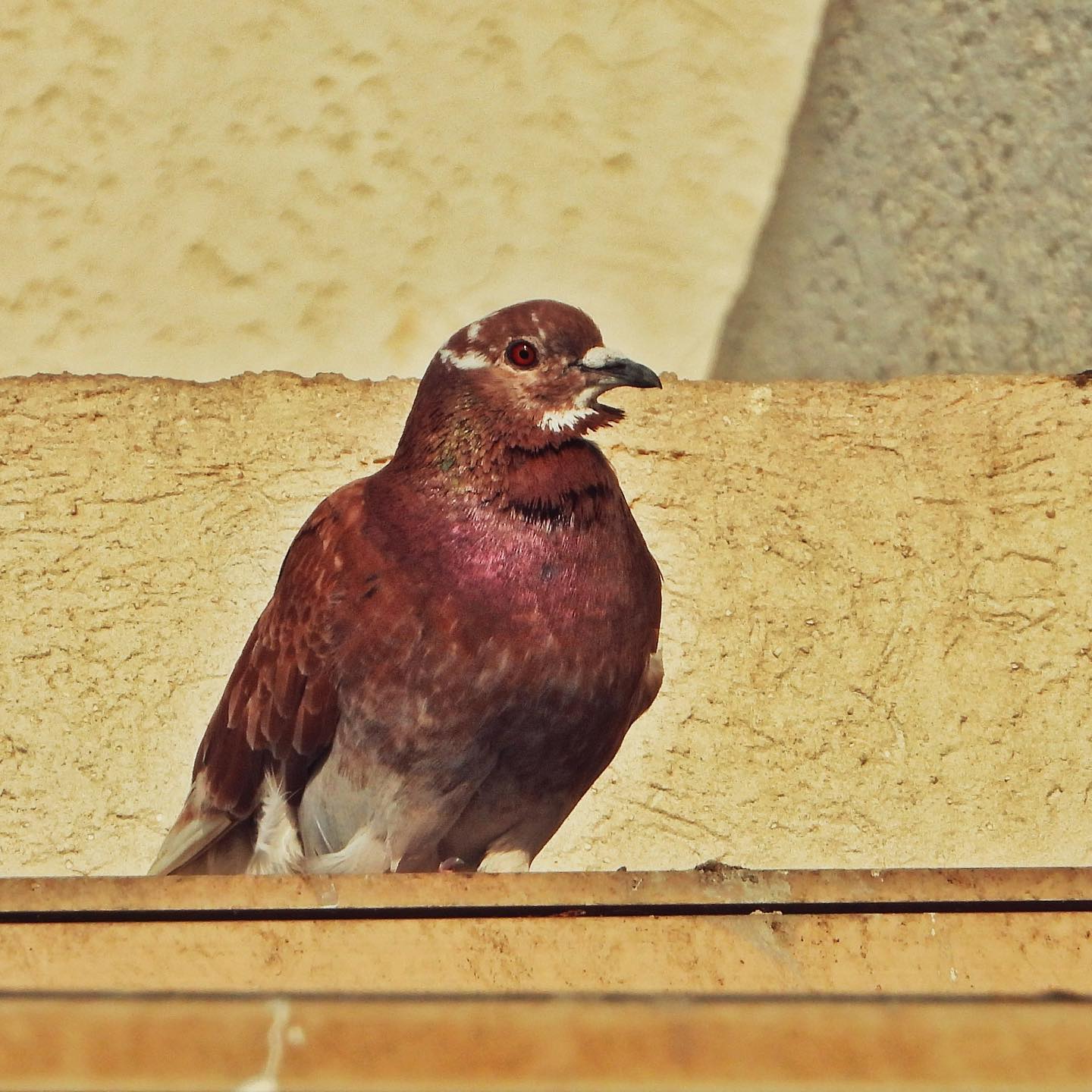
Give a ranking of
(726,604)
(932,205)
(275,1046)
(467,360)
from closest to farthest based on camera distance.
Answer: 1. (275,1046)
2. (467,360)
3. (726,604)
4. (932,205)

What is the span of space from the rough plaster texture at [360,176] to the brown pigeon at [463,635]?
Result: 130 cm

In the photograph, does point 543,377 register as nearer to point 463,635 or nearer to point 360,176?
point 463,635

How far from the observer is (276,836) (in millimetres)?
3447

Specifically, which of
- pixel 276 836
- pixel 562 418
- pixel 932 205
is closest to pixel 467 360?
pixel 562 418

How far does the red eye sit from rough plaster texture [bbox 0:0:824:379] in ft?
4.42

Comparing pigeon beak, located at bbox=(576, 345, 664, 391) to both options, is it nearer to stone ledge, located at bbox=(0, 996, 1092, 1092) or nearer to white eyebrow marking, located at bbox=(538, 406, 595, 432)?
white eyebrow marking, located at bbox=(538, 406, 595, 432)

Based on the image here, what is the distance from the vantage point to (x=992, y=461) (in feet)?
14.6

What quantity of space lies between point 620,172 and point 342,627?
2.03 meters

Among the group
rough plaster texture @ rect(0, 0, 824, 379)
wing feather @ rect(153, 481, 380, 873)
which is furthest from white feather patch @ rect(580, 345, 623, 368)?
rough plaster texture @ rect(0, 0, 824, 379)

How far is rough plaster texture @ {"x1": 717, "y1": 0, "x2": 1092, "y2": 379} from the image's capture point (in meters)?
4.58

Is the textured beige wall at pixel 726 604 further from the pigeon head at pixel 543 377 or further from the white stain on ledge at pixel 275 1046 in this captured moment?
the white stain on ledge at pixel 275 1046

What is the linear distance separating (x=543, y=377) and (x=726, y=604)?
1284 millimetres

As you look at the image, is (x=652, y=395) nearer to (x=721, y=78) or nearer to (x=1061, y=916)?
(x=721, y=78)

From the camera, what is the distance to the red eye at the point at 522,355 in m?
3.30
